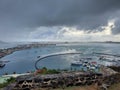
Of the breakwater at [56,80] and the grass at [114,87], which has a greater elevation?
the breakwater at [56,80]

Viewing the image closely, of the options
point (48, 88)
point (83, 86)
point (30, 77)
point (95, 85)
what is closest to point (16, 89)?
point (30, 77)

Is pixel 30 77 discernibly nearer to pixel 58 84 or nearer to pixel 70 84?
pixel 58 84

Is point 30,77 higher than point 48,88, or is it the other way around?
point 30,77

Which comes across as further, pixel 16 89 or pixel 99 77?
pixel 99 77

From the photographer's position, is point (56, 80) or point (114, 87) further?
point (114, 87)

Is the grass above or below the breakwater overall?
below

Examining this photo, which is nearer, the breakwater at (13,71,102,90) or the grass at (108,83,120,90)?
the breakwater at (13,71,102,90)

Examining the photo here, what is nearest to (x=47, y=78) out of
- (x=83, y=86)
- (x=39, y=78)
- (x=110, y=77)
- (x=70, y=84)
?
(x=39, y=78)

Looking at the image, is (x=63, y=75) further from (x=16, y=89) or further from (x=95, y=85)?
(x=16, y=89)

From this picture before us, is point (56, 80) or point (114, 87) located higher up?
point (56, 80)

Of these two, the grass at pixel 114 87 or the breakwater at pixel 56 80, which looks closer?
the breakwater at pixel 56 80
